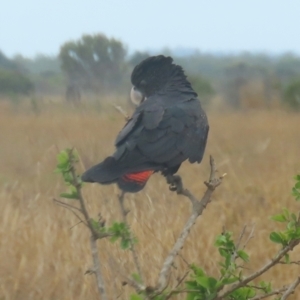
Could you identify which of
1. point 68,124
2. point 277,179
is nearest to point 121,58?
point 68,124

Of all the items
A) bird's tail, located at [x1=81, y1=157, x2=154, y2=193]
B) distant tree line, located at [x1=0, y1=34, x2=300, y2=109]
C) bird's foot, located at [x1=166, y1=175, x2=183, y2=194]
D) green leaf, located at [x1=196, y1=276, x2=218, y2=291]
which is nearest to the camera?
green leaf, located at [x1=196, y1=276, x2=218, y2=291]

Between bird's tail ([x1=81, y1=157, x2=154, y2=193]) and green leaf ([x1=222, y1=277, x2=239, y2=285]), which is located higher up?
bird's tail ([x1=81, y1=157, x2=154, y2=193])

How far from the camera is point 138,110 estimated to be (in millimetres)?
1898

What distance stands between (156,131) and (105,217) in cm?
58

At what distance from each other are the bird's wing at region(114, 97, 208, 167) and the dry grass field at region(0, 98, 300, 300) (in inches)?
13.3

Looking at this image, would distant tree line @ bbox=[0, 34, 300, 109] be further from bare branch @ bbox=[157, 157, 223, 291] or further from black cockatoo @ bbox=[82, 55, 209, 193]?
bare branch @ bbox=[157, 157, 223, 291]

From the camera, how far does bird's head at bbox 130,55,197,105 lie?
7.00 ft

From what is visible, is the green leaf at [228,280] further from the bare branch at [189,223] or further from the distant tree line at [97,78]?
the distant tree line at [97,78]

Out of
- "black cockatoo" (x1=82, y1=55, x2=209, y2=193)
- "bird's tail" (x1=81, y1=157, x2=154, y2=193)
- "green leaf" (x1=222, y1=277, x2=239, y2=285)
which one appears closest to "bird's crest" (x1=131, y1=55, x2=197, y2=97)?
"black cockatoo" (x1=82, y1=55, x2=209, y2=193)

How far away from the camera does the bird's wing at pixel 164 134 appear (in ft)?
5.66

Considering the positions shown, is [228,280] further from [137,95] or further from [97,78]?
[97,78]

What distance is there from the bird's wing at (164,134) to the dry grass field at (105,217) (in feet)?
1.11

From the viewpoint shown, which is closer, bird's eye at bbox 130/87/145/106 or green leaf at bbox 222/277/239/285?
green leaf at bbox 222/277/239/285

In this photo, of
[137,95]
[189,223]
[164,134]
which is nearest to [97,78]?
[137,95]
